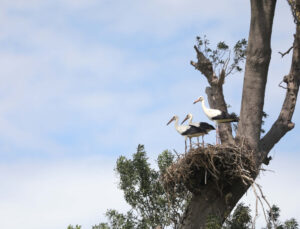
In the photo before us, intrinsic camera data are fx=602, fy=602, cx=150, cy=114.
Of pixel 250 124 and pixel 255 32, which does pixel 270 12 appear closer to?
pixel 255 32

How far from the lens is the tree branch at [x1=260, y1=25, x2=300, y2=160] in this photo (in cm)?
1332

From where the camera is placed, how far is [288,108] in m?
13.7

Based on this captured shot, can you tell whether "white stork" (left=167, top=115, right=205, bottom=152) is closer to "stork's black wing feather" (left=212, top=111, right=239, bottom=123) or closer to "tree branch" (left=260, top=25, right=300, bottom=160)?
"stork's black wing feather" (left=212, top=111, right=239, bottom=123)

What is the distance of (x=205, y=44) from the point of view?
620 inches

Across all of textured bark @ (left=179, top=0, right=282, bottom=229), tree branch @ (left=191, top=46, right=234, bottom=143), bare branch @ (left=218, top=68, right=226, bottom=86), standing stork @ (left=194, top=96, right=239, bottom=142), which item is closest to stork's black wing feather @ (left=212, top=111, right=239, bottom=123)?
standing stork @ (left=194, top=96, right=239, bottom=142)

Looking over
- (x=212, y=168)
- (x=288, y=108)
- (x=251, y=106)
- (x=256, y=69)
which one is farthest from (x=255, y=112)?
(x=212, y=168)

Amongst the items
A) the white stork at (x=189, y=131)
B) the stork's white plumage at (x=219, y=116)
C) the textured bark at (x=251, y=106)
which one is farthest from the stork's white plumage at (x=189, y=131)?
the textured bark at (x=251, y=106)

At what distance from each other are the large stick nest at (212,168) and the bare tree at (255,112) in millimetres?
255

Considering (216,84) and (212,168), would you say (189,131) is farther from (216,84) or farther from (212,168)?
(212,168)

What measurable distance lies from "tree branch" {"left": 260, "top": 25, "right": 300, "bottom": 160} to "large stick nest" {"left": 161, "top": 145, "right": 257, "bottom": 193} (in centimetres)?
126

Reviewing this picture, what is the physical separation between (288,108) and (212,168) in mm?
2784

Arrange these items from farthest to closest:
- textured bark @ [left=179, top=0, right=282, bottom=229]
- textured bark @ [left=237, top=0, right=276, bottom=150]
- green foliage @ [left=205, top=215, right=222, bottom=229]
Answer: textured bark @ [left=237, top=0, right=276, bottom=150], textured bark @ [left=179, top=0, right=282, bottom=229], green foliage @ [left=205, top=215, right=222, bottom=229]

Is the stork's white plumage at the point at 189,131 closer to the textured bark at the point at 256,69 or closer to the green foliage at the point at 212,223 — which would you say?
the textured bark at the point at 256,69

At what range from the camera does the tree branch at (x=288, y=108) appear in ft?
43.7
